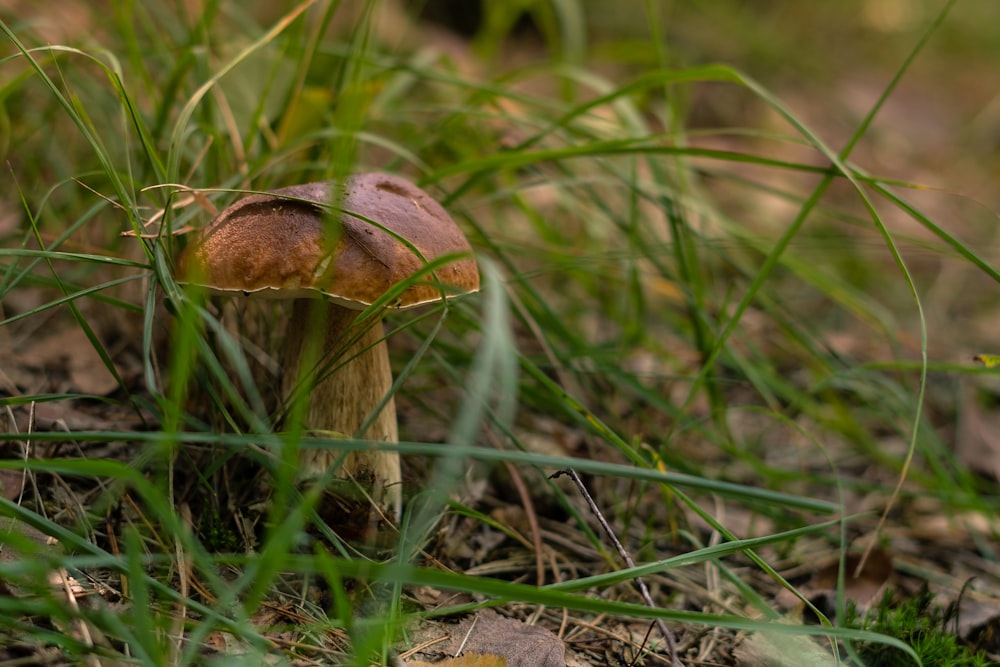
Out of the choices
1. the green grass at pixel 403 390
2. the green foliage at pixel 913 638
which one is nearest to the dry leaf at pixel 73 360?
the green grass at pixel 403 390

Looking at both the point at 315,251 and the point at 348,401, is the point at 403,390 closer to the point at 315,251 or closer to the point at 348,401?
the point at 348,401

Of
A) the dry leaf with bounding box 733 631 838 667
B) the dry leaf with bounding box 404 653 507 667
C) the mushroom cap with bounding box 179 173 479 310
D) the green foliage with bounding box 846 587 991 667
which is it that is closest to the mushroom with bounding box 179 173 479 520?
the mushroom cap with bounding box 179 173 479 310

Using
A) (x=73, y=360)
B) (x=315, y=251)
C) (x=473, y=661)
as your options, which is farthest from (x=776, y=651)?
(x=73, y=360)

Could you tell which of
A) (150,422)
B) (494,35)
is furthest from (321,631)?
(494,35)

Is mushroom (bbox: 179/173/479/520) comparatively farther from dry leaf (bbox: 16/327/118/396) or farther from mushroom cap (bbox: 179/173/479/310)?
dry leaf (bbox: 16/327/118/396)

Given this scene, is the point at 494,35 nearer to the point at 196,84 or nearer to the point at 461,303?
the point at 196,84

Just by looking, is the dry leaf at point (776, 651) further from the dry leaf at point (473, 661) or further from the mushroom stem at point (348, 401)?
the mushroom stem at point (348, 401)
